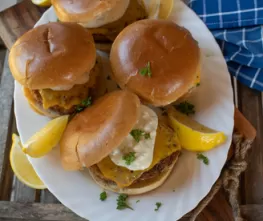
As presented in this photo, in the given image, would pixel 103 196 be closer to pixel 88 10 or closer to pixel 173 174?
pixel 173 174

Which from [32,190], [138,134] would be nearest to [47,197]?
[32,190]

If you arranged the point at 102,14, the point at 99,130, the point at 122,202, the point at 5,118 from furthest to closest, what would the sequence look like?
the point at 5,118 → the point at 102,14 → the point at 122,202 → the point at 99,130

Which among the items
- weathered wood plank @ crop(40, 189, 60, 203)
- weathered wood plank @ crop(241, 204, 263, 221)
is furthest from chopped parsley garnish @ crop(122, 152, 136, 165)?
weathered wood plank @ crop(241, 204, 263, 221)

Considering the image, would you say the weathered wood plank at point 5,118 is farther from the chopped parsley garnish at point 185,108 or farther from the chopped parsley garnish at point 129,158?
the chopped parsley garnish at point 185,108

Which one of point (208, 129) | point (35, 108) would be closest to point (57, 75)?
point (35, 108)

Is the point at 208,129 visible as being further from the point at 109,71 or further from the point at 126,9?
the point at 126,9

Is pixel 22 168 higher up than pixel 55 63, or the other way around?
pixel 55 63

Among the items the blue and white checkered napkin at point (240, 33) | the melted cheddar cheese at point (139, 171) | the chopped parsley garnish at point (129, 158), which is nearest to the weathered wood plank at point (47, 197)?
the melted cheddar cheese at point (139, 171)
